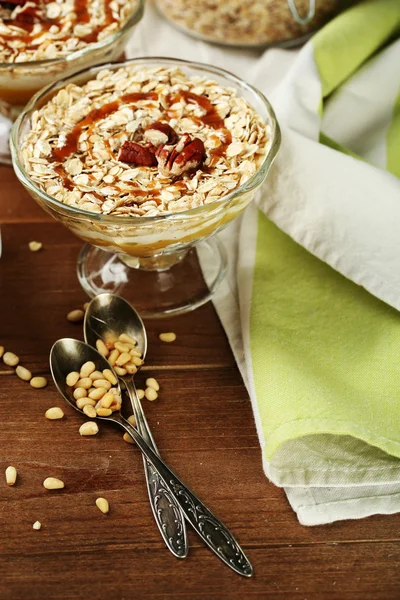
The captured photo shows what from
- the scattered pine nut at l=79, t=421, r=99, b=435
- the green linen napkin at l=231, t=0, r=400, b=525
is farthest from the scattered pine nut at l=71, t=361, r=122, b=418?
the green linen napkin at l=231, t=0, r=400, b=525

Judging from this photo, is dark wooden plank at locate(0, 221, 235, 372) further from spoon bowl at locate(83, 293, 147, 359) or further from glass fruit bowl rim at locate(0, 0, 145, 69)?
glass fruit bowl rim at locate(0, 0, 145, 69)

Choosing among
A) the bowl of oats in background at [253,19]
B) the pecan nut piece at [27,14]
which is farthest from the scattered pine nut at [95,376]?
the bowl of oats in background at [253,19]

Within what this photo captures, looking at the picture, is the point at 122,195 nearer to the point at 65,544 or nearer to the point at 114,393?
the point at 114,393

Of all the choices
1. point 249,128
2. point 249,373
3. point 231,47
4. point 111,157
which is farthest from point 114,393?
point 231,47

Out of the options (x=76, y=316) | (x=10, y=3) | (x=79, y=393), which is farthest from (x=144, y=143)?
(x=10, y=3)

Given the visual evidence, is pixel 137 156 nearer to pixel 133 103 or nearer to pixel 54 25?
pixel 133 103

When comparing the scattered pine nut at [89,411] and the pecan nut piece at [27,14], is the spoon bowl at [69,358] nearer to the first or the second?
the scattered pine nut at [89,411]
